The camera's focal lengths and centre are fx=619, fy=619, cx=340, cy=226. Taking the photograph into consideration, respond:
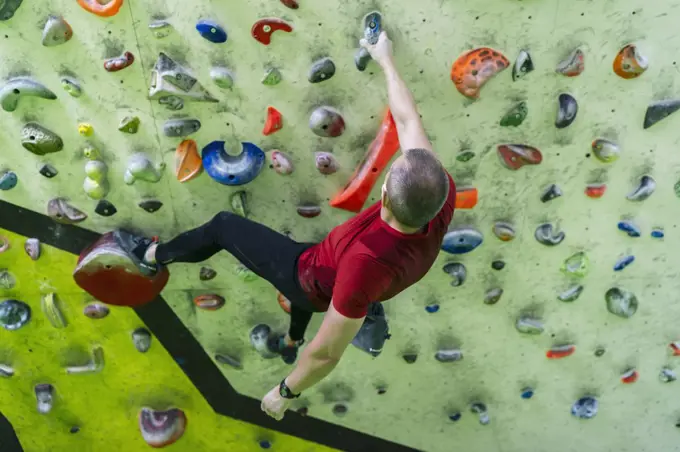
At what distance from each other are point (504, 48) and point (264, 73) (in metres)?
0.71

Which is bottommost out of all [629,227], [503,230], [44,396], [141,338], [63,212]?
[44,396]

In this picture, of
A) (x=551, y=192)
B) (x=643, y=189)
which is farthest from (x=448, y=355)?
(x=643, y=189)

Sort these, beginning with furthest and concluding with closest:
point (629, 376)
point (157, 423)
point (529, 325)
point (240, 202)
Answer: point (157, 423), point (629, 376), point (529, 325), point (240, 202)

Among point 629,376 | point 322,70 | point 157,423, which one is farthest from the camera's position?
point 157,423

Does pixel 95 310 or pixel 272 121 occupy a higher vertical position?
pixel 272 121

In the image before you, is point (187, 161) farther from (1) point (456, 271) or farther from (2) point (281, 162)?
(1) point (456, 271)

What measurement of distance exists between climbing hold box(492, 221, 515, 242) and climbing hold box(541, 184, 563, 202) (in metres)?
0.15

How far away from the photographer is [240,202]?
6.63 feet

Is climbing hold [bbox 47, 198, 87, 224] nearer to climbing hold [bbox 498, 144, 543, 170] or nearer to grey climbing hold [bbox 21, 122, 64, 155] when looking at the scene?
grey climbing hold [bbox 21, 122, 64, 155]

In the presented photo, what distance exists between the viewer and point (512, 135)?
6.34ft

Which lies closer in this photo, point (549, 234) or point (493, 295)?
point (549, 234)

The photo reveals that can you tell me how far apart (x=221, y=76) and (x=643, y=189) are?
1380 mm

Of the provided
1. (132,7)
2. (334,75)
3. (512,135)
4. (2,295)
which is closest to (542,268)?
(512,135)

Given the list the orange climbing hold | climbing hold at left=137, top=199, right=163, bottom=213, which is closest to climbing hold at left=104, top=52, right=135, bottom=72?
the orange climbing hold
